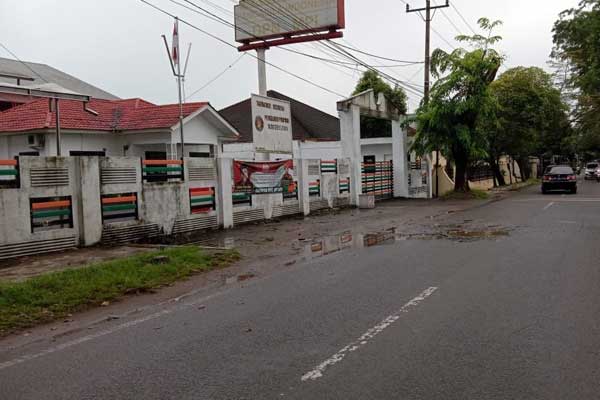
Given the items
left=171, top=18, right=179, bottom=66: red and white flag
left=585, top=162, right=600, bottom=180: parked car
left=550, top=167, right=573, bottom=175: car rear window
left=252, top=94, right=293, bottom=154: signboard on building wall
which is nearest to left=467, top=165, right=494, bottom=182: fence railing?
left=550, top=167, right=573, bottom=175: car rear window

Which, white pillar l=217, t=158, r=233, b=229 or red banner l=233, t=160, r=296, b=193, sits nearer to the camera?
white pillar l=217, t=158, r=233, b=229

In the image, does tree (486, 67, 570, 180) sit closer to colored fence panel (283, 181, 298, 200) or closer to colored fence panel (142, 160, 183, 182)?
colored fence panel (283, 181, 298, 200)

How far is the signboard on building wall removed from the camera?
18.4 m

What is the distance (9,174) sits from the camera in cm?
1080

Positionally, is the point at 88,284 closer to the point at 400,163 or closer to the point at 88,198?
the point at 88,198

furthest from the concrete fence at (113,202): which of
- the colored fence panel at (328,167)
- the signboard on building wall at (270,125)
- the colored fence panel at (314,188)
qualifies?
the colored fence panel at (328,167)

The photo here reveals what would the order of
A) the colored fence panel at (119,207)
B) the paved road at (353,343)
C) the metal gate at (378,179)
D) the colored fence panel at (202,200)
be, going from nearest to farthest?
the paved road at (353,343)
the colored fence panel at (119,207)
the colored fence panel at (202,200)
the metal gate at (378,179)

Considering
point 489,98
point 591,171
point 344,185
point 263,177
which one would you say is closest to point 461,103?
point 489,98

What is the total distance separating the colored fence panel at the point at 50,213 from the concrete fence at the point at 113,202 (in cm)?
2

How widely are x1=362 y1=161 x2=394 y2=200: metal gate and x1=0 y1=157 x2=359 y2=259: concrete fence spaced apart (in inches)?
364

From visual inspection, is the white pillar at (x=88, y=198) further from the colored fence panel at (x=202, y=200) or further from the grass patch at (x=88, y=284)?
the colored fence panel at (x=202, y=200)

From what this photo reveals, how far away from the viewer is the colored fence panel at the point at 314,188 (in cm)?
2122

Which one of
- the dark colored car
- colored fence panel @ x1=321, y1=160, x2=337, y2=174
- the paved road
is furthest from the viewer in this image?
the dark colored car

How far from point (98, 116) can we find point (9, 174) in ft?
44.4
